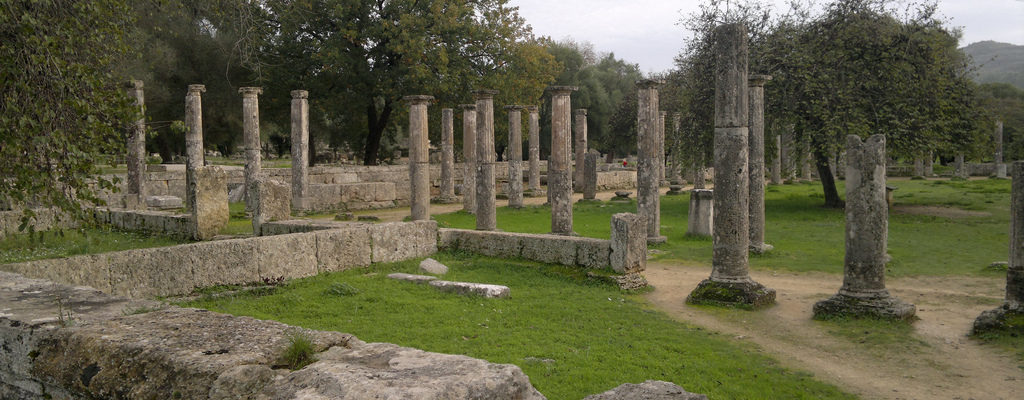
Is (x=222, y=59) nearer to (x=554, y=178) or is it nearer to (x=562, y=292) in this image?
(x=554, y=178)

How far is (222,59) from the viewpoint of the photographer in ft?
103

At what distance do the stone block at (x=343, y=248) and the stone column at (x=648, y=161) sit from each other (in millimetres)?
6180

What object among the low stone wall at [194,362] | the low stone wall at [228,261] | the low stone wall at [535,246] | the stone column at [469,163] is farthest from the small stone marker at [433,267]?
the stone column at [469,163]

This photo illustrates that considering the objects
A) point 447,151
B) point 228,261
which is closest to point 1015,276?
point 228,261

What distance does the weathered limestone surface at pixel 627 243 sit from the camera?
34.8ft

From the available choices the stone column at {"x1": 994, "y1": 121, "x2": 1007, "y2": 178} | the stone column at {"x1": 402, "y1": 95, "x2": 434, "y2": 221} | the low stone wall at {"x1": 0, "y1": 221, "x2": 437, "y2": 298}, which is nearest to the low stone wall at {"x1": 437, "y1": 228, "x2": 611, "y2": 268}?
the low stone wall at {"x1": 0, "y1": 221, "x2": 437, "y2": 298}

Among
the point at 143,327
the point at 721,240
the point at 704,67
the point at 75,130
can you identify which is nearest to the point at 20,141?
the point at 75,130

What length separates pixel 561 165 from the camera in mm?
16125

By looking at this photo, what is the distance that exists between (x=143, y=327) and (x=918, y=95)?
20.1 metres

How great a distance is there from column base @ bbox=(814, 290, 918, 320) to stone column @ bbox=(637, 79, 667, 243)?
6121 millimetres

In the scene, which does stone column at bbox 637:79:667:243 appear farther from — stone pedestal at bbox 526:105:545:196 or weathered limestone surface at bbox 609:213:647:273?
stone pedestal at bbox 526:105:545:196

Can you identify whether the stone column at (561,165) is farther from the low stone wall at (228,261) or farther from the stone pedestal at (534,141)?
the stone pedestal at (534,141)

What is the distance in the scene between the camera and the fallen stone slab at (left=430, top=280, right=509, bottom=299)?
930 cm

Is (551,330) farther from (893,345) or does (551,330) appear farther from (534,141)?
(534,141)
